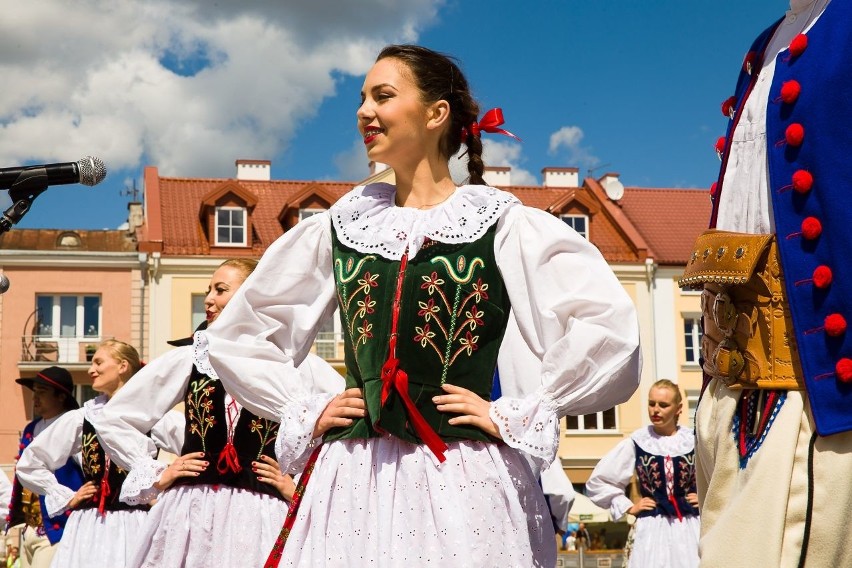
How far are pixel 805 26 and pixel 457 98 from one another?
121cm

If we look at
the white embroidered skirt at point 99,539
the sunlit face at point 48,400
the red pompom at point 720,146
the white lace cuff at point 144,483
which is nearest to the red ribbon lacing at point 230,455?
the white lace cuff at point 144,483

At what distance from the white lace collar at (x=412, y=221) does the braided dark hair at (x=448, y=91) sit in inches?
9.5

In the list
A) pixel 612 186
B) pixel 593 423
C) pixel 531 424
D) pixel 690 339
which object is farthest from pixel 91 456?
pixel 612 186

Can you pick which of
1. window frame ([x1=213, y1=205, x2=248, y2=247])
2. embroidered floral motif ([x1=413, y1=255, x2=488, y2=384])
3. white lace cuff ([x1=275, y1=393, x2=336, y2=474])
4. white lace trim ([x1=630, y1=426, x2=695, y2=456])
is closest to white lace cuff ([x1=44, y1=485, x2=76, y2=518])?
white lace trim ([x1=630, y1=426, x2=695, y2=456])

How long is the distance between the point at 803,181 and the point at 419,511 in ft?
4.35

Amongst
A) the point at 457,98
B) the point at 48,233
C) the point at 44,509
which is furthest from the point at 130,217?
the point at 457,98

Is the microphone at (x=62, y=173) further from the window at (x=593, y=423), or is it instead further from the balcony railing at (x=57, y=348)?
the window at (x=593, y=423)

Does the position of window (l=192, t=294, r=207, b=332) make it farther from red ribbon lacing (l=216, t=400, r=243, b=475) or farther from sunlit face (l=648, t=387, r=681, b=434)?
red ribbon lacing (l=216, t=400, r=243, b=475)

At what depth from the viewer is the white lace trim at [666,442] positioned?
9.49 m

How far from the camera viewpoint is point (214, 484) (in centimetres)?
→ 580

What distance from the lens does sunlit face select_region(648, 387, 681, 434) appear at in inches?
376

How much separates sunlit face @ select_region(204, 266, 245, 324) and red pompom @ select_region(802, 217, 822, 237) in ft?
11.6

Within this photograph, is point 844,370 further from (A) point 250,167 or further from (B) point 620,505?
(A) point 250,167

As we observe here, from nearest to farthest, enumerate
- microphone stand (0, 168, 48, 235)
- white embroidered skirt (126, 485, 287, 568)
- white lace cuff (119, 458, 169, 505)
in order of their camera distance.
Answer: microphone stand (0, 168, 48, 235)
white embroidered skirt (126, 485, 287, 568)
white lace cuff (119, 458, 169, 505)
